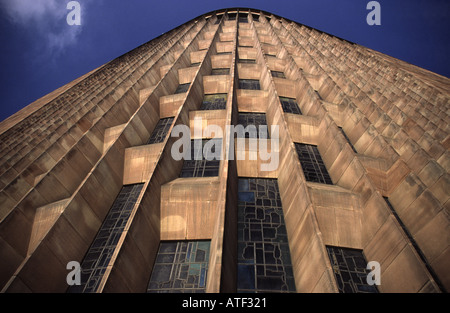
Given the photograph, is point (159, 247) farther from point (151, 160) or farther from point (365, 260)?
point (365, 260)

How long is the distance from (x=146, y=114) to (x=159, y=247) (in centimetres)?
868

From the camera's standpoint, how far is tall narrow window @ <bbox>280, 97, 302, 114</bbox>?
17.3 m

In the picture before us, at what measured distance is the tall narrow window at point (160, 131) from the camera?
14881mm

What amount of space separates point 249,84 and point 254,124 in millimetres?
6401

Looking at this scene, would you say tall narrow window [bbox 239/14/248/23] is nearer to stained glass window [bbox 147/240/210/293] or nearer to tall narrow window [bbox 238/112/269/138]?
tall narrow window [bbox 238/112/269/138]

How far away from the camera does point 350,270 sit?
8500mm

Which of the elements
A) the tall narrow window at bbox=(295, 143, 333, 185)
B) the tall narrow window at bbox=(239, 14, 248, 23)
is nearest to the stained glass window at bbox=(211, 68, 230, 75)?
the tall narrow window at bbox=(295, 143, 333, 185)

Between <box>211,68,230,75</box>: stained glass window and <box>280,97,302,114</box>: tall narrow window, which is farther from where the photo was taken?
<box>211,68,230,75</box>: stained glass window

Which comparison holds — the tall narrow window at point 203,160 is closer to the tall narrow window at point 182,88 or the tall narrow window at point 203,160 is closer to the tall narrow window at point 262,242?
the tall narrow window at point 262,242

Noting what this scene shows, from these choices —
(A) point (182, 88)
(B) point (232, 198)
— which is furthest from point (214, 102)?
(B) point (232, 198)

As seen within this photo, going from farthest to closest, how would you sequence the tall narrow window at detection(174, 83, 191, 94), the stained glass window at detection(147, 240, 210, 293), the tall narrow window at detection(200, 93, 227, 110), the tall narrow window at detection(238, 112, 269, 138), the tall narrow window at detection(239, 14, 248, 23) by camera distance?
the tall narrow window at detection(239, 14, 248, 23) → the tall narrow window at detection(174, 83, 191, 94) → the tall narrow window at detection(200, 93, 227, 110) → the tall narrow window at detection(238, 112, 269, 138) → the stained glass window at detection(147, 240, 210, 293)

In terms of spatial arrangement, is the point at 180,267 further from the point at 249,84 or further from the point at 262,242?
the point at 249,84

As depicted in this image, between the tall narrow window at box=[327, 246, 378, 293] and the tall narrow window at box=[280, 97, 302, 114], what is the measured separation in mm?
10480
